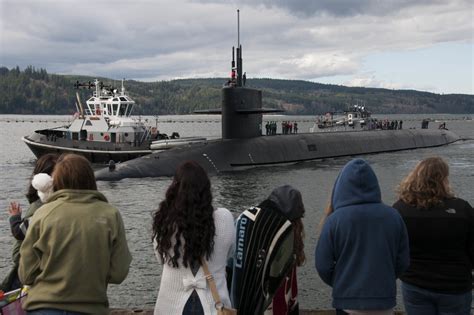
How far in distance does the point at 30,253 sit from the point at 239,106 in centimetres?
2688

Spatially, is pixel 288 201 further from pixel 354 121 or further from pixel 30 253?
pixel 354 121

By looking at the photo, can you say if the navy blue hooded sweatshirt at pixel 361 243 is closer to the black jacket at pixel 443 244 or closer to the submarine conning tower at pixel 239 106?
the black jacket at pixel 443 244

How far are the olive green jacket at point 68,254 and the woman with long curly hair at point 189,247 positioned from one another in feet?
1.42

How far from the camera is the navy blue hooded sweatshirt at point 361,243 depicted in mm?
4023

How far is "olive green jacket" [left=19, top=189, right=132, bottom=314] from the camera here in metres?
3.77

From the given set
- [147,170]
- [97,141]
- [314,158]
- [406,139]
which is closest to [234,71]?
[147,170]

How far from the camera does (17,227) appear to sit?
459 centimetres

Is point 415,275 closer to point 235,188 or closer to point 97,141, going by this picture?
point 235,188

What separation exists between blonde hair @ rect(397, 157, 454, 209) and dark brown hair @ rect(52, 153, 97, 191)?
252 cm

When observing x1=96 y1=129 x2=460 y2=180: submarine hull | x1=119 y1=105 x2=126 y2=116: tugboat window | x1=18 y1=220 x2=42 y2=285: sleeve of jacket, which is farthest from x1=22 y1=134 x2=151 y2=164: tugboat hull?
x1=18 y1=220 x2=42 y2=285: sleeve of jacket

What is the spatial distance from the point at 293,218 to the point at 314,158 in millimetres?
32600

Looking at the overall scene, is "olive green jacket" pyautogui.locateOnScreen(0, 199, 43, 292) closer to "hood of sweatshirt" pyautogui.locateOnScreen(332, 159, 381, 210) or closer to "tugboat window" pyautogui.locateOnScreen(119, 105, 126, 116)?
"hood of sweatshirt" pyautogui.locateOnScreen(332, 159, 381, 210)

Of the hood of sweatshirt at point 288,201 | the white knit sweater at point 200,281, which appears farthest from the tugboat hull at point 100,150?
the white knit sweater at point 200,281

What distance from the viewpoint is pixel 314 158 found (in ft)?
120
